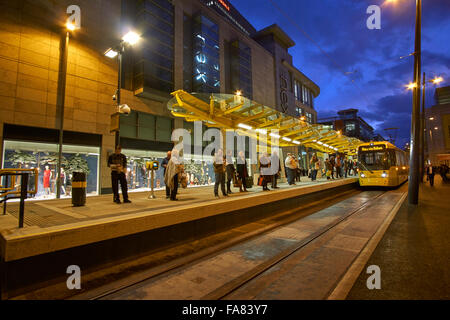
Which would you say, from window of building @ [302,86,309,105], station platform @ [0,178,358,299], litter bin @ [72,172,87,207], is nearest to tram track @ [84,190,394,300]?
station platform @ [0,178,358,299]

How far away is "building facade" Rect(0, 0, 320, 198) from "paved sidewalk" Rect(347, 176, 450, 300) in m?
14.4

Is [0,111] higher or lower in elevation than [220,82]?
lower

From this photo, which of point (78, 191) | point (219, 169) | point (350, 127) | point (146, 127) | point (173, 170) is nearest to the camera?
point (78, 191)

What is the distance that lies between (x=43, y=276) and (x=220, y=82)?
21661 millimetres

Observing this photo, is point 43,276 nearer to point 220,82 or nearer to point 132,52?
point 132,52

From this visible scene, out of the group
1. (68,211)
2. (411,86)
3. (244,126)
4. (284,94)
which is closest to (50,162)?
(68,211)

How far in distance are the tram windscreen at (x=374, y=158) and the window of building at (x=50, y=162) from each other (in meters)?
18.3

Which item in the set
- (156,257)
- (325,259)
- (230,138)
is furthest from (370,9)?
(230,138)

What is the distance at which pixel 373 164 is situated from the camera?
15.7 metres

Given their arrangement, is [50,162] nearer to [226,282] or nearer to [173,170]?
[173,170]

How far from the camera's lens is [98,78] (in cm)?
1409

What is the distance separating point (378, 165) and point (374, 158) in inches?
21.4

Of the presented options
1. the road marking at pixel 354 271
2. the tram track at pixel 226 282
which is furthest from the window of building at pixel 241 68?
the road marking at pixel 354 271

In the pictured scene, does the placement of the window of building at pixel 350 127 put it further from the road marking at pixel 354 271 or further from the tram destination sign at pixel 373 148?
the road marking at pixel 354 271
